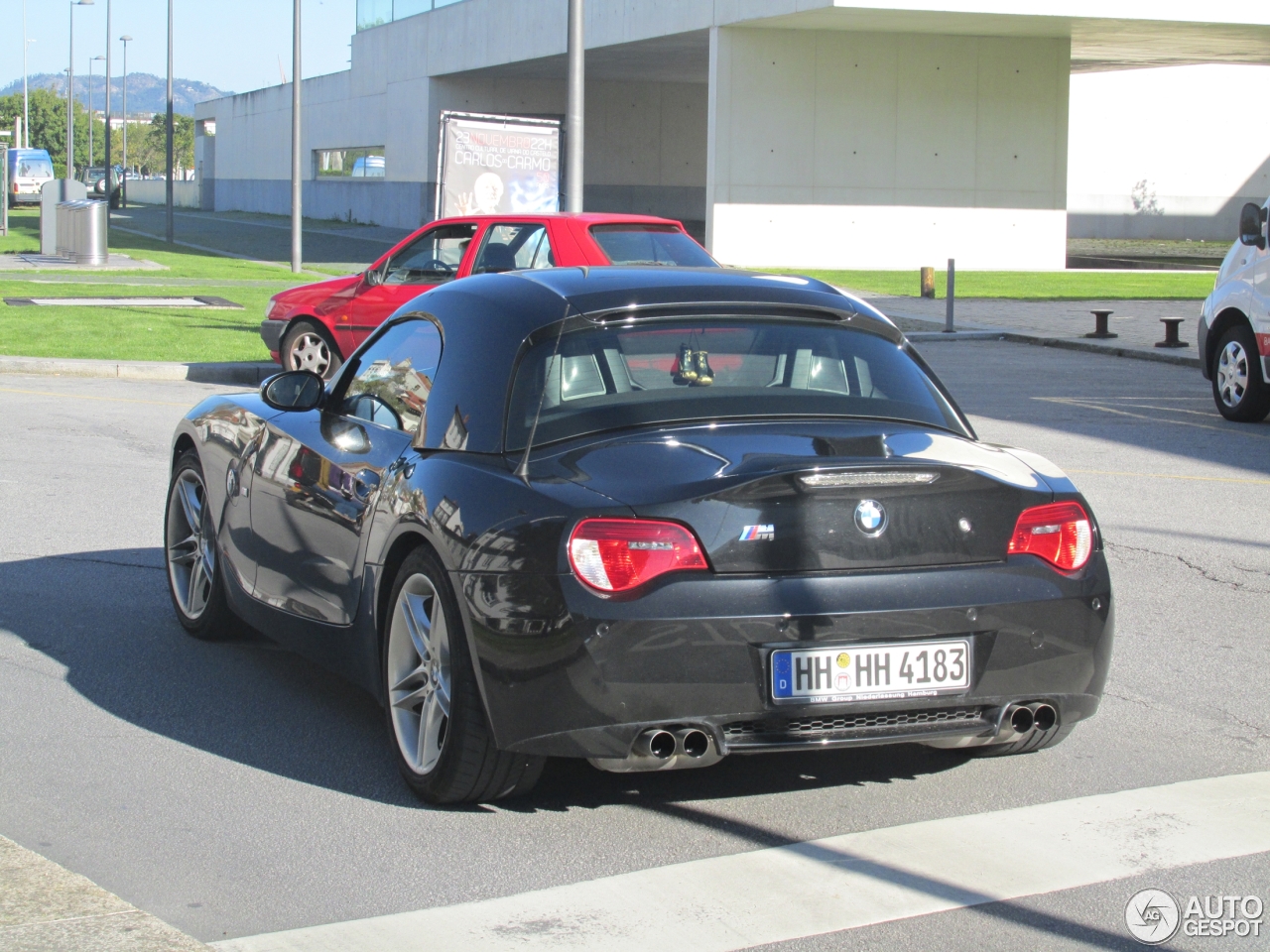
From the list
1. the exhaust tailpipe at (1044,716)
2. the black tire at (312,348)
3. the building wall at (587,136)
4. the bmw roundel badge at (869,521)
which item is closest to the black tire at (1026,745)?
the exhaust tailpipe at (1044,716)

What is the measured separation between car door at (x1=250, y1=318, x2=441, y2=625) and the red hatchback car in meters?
7.41

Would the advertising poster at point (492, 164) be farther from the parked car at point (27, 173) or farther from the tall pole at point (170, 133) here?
the parked car at point (27, 173)

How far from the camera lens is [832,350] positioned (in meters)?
5.02

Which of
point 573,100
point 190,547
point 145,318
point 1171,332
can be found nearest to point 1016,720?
point 190,547

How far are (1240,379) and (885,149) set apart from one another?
2791 centimetres

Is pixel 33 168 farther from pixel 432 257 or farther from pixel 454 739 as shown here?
pixel 454 739

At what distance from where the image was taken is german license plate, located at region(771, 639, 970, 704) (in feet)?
13.5

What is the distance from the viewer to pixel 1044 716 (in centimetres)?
446

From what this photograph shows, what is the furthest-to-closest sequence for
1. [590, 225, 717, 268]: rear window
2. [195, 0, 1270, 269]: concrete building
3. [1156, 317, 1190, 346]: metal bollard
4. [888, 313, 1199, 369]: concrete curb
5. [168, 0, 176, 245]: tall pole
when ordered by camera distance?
[168, 0, 176, 245]: tall pole, [195, 0, 1270, 269]: concrete building, [1156, 317, 1190, 346]: metal bollard, [888, 313, 1199, 369]: concrete curb, [590, 225, 717, 268]: rear window

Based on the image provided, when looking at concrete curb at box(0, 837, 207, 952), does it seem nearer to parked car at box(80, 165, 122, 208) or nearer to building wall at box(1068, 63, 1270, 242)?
building wall at box(1068, 63, 1270, 242)

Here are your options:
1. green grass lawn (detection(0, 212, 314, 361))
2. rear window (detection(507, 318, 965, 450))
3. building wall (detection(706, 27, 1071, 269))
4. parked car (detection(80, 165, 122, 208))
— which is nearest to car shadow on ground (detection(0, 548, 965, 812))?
rear window (detection(507, 318, 965, 450))

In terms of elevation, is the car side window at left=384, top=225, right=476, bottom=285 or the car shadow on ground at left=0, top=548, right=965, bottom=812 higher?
the car side window at left=384, top=225, right=476, bottom=285

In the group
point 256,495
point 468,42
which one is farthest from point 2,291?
point 468,42

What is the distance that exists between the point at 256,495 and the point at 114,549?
2607mm
